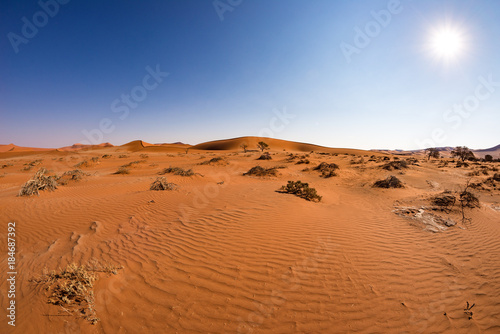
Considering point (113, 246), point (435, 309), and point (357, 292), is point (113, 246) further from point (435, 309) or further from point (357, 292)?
point (435, 309)

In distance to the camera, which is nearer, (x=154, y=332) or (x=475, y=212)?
(x=154, y=332)

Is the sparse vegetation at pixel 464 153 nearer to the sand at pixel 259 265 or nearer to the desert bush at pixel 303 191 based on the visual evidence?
the sand at pixel 259 265

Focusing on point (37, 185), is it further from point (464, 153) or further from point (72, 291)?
point (464, 153)

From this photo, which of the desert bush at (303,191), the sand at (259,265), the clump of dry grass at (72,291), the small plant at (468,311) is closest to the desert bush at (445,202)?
the sand at (259,265)

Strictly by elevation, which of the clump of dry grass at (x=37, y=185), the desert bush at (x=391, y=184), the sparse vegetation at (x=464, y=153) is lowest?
the clump of dry grass at (x=37, y=185)

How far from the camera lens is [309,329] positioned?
243 centimetres

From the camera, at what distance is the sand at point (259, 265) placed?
254 cm

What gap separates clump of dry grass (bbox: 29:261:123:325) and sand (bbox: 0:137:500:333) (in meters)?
0.08

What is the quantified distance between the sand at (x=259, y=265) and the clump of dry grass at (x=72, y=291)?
79 millimetres

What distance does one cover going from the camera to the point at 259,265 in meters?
3.52

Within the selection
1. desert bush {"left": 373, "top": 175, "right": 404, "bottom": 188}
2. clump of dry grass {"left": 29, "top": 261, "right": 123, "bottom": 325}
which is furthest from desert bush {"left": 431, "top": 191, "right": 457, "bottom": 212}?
clump of dry grass {"left": 29, "top": 261, "right": 123, "bottom": 325}

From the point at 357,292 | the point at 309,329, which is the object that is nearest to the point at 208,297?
the point at 309,329

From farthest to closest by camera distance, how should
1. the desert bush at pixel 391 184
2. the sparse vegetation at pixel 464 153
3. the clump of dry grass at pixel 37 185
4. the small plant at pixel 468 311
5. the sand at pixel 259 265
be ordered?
the sparse vegetation at pixel 464 153, the desert bush at pixel 391 184, the clump of dry grass at pixel 37 185, the small plant at pixel 468 311, the sand at pixel 259 265

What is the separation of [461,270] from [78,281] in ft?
22.4
